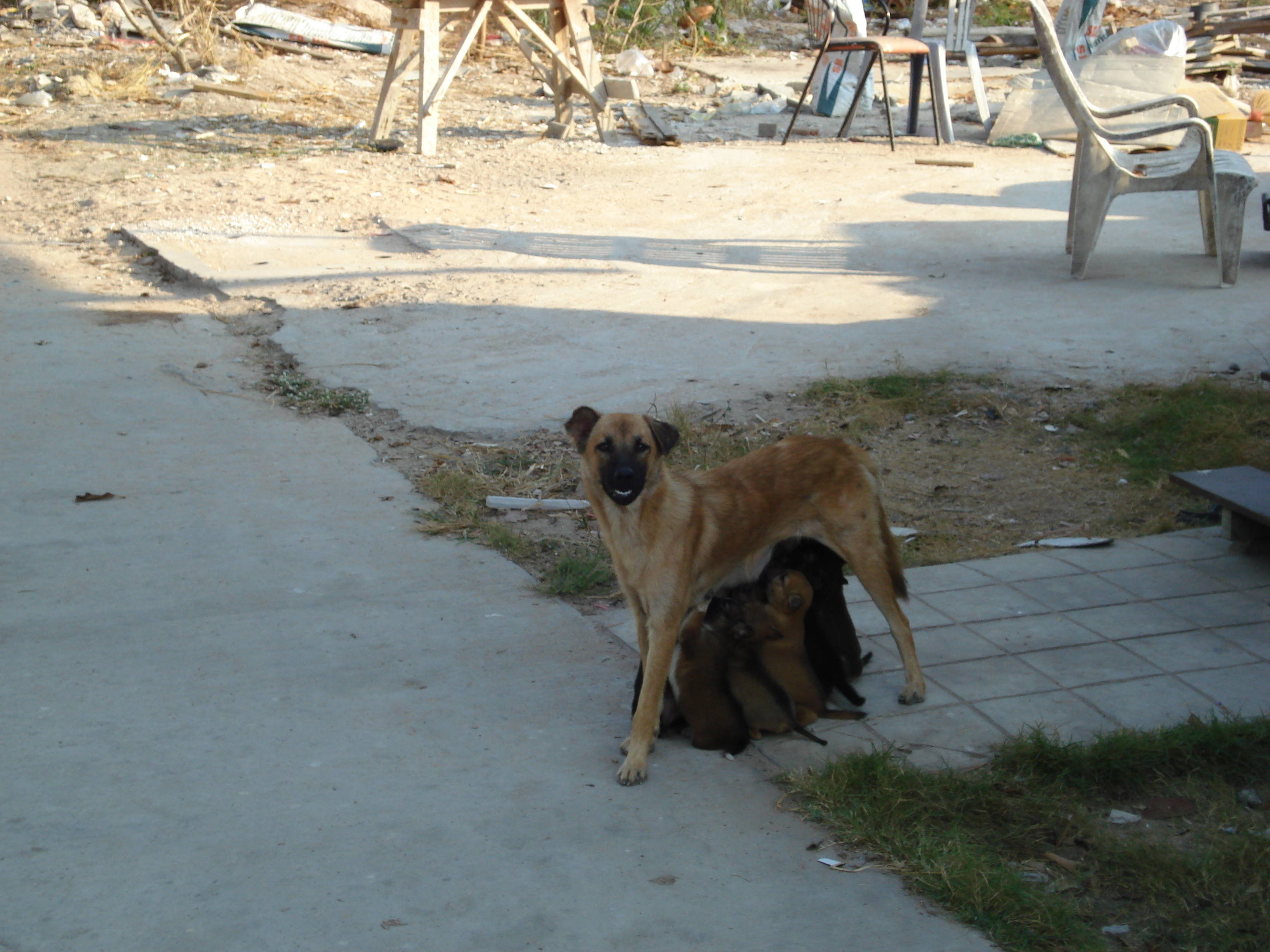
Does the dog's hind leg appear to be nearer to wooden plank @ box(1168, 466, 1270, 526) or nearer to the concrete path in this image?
the concrete path

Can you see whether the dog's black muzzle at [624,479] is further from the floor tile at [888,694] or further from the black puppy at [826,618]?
the floor tile at [888,694]

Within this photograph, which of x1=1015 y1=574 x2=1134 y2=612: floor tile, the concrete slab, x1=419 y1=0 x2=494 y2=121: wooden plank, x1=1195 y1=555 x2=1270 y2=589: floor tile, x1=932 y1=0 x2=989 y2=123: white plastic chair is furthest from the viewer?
x1=932 y1=0 x2=989 y2=123: white plastic chair

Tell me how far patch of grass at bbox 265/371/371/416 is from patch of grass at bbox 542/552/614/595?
234cm

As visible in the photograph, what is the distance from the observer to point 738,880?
2.76 meters

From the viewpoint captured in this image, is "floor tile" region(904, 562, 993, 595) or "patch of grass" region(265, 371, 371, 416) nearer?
"floor tile" region(904, 562, 993, 595)

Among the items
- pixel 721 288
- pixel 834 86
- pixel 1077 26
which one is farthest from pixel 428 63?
pixel 1077 26

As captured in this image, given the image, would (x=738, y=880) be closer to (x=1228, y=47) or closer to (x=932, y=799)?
(x=932, y=799)

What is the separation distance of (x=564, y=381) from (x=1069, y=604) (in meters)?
3.38

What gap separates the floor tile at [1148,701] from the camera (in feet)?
11.5

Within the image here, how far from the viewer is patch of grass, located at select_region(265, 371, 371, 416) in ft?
21.4

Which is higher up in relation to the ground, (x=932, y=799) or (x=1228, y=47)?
(x=1228, y=47)

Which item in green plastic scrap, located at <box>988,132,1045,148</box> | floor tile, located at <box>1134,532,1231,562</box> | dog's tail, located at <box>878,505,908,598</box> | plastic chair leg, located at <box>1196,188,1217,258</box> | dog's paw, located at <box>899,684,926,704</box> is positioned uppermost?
green plastic scrap, located at <box>988,132,1045,148</box>

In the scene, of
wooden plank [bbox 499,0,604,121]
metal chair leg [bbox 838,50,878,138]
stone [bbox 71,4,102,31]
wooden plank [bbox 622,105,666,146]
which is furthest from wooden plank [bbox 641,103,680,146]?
stone [bbox 71,4,102,31]

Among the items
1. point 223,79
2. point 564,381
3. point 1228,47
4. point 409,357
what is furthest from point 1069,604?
point 1228,47
